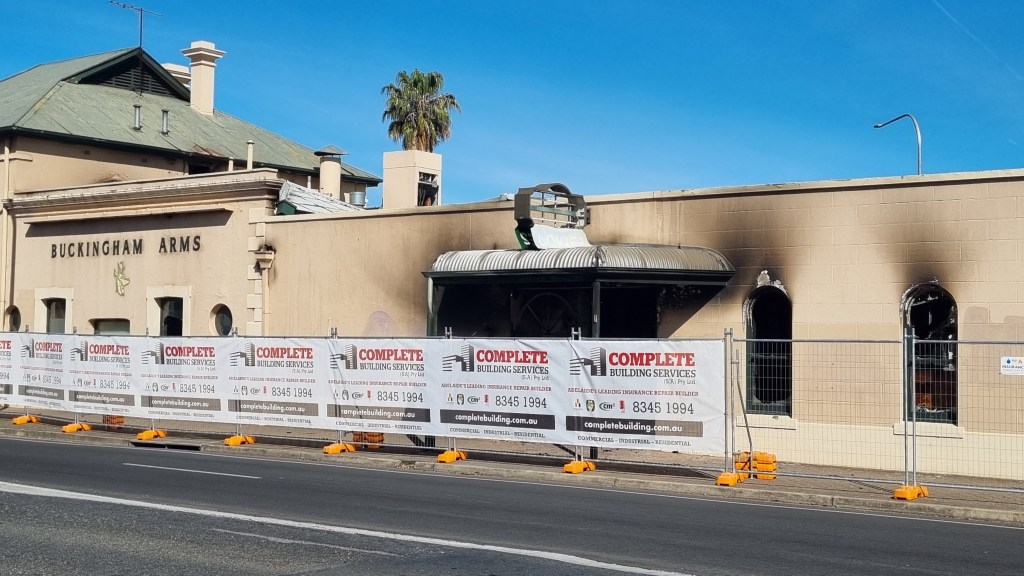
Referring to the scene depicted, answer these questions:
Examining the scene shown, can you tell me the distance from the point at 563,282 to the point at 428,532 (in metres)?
9.25

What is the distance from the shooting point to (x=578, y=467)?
1655cm

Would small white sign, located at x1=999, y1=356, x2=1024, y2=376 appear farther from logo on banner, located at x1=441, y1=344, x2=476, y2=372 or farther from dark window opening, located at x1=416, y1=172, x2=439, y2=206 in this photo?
dark window opening, located at x1=416, y1=172, x2=439, y2=206

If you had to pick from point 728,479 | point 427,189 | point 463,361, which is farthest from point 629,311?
point 427,189

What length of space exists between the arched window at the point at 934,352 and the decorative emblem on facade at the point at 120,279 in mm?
19632

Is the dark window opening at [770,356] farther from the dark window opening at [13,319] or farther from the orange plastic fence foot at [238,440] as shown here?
the dark window opening at [13,319]

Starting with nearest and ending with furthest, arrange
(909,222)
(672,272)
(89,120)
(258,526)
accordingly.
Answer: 1. (258,526)
2. (909,222)
3. (672,272)
4. (89,120)

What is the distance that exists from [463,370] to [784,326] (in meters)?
5.63

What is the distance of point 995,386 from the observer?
54.5ft

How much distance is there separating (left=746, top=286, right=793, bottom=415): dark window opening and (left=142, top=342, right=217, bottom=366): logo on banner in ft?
32.9

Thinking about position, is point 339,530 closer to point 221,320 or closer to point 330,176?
point 221,320

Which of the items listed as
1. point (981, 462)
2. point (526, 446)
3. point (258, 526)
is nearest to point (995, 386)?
point (981, 462)

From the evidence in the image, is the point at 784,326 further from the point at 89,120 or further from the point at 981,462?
the point at 89,120

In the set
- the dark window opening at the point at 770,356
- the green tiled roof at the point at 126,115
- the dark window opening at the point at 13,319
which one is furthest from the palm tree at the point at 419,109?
the dark window opening at the point at 770,356

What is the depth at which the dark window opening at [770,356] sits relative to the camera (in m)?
18.7
